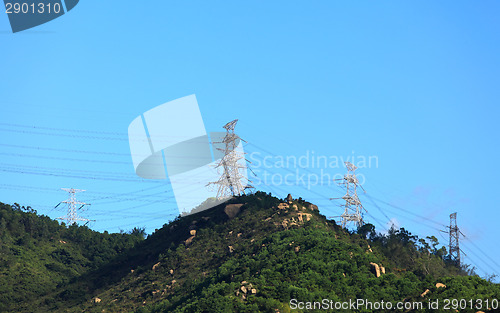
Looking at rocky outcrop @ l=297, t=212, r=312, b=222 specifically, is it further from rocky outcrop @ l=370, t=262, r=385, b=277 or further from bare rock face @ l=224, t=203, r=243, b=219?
rocky outcrop @ l=370, t=262, r=385, b=277

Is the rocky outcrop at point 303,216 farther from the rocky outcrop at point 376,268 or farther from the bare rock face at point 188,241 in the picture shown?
the rocky outcrop at point 376,268

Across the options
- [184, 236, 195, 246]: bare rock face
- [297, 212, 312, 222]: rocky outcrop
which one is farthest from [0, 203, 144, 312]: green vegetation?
[297, 212, 312, 222]: rocky outcrop

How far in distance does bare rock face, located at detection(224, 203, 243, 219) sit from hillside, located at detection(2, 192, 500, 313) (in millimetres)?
324

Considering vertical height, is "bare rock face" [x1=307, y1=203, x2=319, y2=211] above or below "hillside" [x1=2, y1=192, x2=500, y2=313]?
above

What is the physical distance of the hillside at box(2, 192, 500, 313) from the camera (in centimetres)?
10525

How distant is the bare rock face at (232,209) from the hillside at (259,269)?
324 millimetres

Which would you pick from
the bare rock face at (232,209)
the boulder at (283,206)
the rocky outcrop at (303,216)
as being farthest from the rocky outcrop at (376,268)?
the bare rock face at (232,209)

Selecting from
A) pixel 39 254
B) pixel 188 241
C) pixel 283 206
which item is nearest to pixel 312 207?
pixel 283 206

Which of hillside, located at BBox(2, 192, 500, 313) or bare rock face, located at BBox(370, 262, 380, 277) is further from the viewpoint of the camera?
bare rock face, located at BBox(370, 262, 380, 277)

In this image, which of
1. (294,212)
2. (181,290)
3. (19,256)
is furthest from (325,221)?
(19,256)

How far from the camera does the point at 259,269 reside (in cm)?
11544

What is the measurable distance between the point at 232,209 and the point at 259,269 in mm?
34440

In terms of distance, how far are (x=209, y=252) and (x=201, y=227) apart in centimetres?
1358

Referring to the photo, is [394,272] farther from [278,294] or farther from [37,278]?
[37,278]
